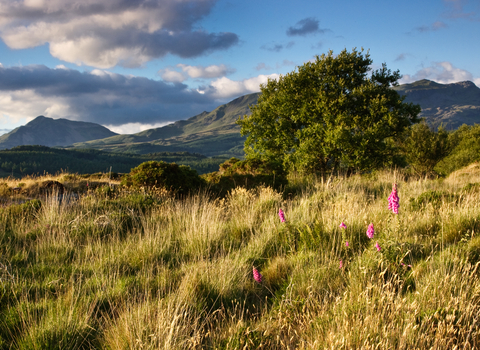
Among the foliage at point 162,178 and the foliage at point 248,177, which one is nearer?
the foliage at point 162,178

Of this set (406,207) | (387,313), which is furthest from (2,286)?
(406,207)

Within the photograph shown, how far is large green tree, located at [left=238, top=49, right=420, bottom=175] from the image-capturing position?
52.2 feet

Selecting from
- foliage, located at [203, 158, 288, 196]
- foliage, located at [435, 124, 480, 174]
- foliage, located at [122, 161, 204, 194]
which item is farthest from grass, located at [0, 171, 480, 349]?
foliage, located at [435, 124, 480, 174]


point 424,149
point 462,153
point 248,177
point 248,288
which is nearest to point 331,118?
point 248,177

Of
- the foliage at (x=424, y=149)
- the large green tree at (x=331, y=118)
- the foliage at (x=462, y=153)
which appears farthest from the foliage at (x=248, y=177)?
the foliage at (x=462, y=153)

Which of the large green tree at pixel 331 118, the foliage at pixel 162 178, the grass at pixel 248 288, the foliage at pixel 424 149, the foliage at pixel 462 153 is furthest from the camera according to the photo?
the foliage at pixel 424 149

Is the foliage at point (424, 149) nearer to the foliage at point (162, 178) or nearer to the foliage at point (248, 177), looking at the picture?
the foliage at point (248, 177)

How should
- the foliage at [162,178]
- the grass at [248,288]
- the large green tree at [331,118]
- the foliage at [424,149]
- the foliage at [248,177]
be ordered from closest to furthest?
1. the grass at [248,288]
2. the foliage at [162,178]
3. the foliage at [248,177]
4. the large green tree at [331,118]
5. the foliage at [424,149]

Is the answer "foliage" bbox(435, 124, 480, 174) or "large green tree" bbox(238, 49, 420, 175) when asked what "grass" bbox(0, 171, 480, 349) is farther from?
"foliage" bbox(435, 124, 480, 174)

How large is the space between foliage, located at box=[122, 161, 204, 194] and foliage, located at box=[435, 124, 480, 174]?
27607 mm

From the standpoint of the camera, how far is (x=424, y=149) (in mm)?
28906

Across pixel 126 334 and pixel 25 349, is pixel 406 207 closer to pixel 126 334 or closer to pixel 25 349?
pixel 126 334

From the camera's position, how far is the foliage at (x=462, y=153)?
88.4ft

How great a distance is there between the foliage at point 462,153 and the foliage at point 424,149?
724 millimetres
